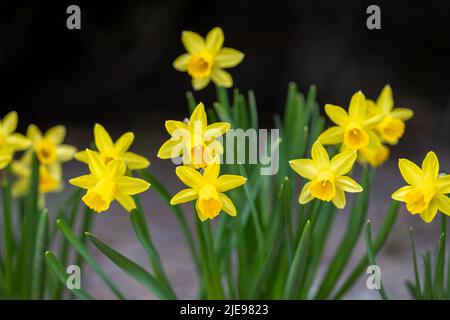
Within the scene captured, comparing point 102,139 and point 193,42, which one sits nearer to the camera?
point 102,139

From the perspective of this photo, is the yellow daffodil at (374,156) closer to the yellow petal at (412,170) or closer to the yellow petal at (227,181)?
the yellow petal at (412,170)

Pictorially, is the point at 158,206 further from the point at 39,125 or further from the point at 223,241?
the point at 223,241

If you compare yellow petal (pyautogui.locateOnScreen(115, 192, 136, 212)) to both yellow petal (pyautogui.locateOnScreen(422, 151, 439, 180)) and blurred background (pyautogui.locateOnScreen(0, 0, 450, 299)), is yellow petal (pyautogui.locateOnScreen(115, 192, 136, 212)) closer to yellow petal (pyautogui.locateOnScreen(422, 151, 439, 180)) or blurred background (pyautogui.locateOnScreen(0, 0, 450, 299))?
yellow petal (pyautogui.locateOnScreen(422, 151, 439, 180))

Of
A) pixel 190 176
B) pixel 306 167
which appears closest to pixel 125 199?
pixel 190 176

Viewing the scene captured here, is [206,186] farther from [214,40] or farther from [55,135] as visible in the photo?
[55,135]

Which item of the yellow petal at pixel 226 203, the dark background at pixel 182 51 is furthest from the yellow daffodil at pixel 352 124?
the dark background at pixel 182 51
